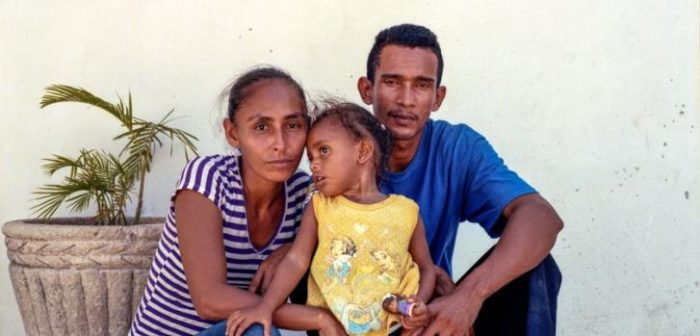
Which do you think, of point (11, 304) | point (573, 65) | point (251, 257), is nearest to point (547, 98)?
point (573, 65)

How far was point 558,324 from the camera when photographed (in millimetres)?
4227

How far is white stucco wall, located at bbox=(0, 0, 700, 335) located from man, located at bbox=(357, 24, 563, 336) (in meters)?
0.79

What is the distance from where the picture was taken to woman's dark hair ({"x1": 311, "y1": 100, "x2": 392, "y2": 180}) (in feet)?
9.66

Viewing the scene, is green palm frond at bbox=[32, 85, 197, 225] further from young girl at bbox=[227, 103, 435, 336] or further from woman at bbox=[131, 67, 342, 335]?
young girl at bbox=[227, 103, 435, 336]

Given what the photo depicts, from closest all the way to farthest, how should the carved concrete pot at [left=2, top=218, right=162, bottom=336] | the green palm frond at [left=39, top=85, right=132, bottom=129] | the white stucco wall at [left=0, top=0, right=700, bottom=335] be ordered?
the carved concrete pot at [left=2, top=218, right=162, bottom=336]
the green palm frond at [left=39, top=85, right=132, bottom=129]
the white stucco wall at [left=0, top=0, right=700, bottom=335]

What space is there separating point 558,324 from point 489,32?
1.14 metres

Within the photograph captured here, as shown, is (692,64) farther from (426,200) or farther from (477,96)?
(426,200)

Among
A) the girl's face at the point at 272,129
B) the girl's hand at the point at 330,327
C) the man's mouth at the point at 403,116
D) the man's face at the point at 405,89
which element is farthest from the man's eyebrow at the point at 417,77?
the girl's hand at the point at 330,327

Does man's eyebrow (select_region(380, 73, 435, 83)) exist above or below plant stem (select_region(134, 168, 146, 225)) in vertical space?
above

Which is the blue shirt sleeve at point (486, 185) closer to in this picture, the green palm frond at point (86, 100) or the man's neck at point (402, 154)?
the man's neck at point (402, 154)

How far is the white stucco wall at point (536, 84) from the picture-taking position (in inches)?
160

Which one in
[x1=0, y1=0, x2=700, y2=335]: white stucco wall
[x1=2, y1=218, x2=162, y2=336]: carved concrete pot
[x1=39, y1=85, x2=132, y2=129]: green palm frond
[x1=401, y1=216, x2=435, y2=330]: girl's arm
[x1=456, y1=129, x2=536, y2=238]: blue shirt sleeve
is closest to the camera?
[x1=401, y1=216, x2=435, y2=330]: girl's arm

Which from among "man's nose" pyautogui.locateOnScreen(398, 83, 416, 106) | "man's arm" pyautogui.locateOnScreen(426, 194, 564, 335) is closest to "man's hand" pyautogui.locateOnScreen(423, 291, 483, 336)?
"man's arm" pyautogui.locateOnScreen(426, 194, 564, 335)

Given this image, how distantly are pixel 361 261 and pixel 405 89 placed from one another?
0.61 m
